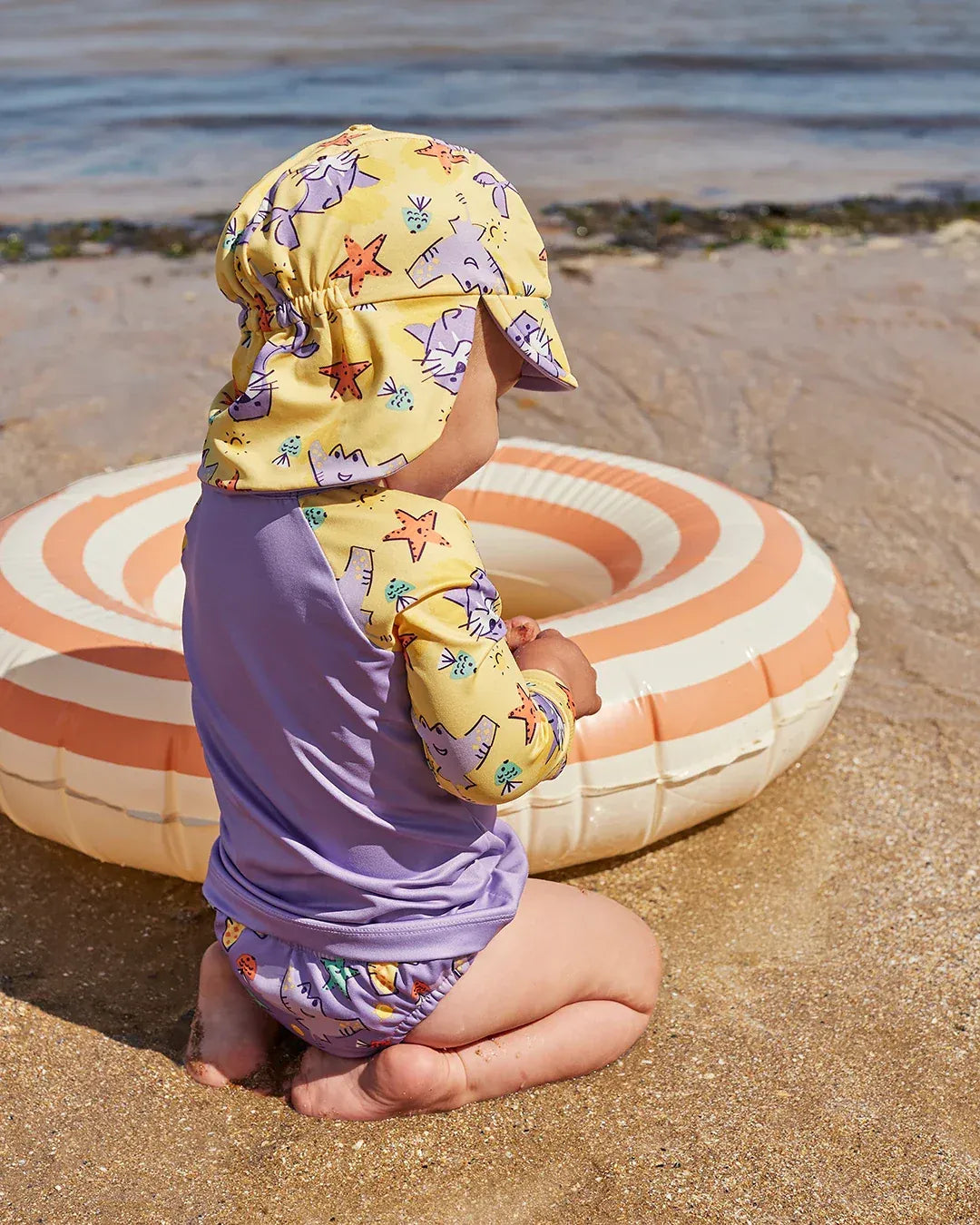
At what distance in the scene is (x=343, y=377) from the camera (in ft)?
5.20

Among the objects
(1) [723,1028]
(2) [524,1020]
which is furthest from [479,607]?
(1) [723,1028]

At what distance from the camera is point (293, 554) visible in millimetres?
1651

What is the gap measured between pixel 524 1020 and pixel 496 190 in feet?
3.87

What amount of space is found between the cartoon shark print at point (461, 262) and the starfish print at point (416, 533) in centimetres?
27

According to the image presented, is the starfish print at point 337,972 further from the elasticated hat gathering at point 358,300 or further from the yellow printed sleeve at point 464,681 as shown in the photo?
the elasticated hat gathering at point 358,300

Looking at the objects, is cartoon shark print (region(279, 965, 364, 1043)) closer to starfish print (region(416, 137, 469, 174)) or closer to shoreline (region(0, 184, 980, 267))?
starfish print (region(416, 137, 469, 174))

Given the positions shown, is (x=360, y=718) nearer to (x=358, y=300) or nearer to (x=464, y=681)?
(x=464, y=681)

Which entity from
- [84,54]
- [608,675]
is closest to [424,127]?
[84,54]

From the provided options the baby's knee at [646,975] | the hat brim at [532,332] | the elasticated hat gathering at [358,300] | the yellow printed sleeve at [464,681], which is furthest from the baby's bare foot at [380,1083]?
the hat brim at [532,332]

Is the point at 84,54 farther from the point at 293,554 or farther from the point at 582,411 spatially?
the point at 293,554

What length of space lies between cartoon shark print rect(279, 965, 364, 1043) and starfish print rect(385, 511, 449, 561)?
0.66 m

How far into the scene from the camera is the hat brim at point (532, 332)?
1.64 metres

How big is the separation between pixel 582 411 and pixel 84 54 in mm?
12421

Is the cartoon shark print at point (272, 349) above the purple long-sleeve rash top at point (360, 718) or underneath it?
above
